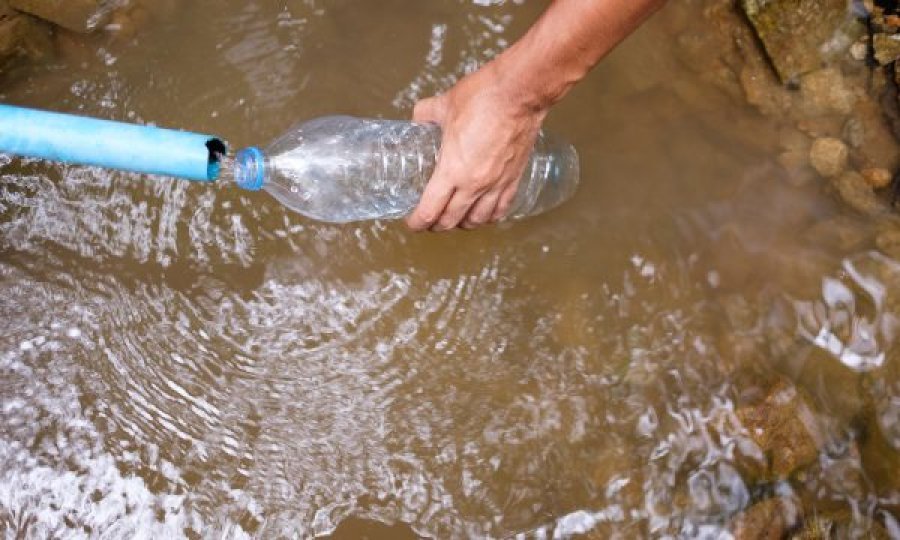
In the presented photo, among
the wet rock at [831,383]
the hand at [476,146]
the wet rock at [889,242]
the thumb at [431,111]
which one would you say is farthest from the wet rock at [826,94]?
the thumb at [431,111]

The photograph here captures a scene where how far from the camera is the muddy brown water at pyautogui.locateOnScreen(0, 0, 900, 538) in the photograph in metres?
2.18

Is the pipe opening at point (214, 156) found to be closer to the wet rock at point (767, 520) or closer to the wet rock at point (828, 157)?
the wet rock at point (767, 520)

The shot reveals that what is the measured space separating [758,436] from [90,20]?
8.19ft

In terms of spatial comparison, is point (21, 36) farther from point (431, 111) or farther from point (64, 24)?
point (431, 111)

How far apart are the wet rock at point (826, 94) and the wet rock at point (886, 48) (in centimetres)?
14

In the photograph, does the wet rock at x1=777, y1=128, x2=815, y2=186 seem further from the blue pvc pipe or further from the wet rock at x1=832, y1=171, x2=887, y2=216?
the blue pvc pipe

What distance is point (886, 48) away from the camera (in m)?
2.67

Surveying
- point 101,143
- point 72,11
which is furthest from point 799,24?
point 72,11

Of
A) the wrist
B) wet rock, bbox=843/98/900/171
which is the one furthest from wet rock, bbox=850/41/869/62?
the wrist

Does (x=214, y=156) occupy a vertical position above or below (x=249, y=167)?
above

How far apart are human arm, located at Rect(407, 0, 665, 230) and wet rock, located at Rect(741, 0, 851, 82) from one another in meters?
1.11

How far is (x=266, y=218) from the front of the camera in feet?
8.11

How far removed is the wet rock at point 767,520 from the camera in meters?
2.21

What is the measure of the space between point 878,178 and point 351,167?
1.71 meters
